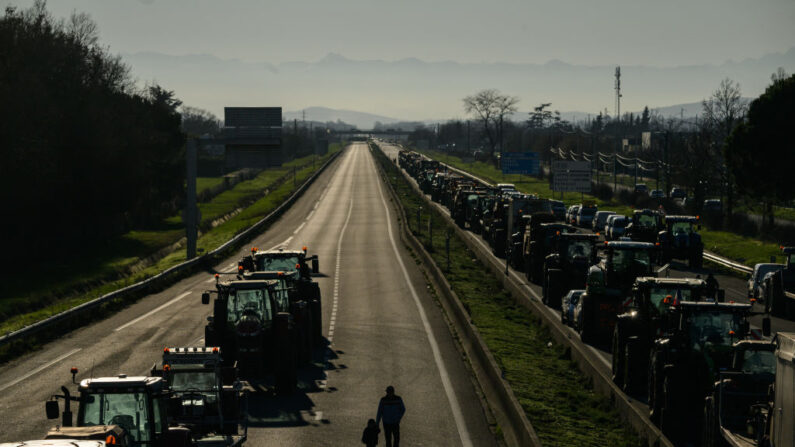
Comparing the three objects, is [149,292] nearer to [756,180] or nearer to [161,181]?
[756,180]

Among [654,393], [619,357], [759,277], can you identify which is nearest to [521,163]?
[759,277]

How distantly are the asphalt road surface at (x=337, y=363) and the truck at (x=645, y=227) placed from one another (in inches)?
447

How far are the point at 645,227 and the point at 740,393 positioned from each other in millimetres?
34881

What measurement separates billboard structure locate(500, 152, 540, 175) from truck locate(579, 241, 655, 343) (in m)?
83.6

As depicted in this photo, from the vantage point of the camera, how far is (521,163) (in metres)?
112

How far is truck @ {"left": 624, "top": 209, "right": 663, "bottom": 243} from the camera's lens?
48312 millimetres

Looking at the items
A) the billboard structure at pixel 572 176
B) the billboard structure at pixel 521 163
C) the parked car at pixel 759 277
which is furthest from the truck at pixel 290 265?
the billboard structure at pixel 521 163

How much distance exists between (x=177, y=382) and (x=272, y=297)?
581 cm

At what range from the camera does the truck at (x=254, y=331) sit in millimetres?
21391

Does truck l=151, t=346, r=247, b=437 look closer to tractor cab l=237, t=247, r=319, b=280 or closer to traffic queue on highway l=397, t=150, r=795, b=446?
traffic queue on highway l=397, t=150, r=795, b=446

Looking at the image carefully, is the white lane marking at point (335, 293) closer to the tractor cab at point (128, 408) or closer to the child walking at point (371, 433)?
the child walking at point (371, 433)

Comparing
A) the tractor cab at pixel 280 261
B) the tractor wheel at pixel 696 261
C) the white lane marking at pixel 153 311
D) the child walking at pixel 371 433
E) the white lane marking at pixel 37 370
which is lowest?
the white lane marking at pixel 153 311

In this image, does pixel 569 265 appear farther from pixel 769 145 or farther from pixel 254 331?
pixel 769 145

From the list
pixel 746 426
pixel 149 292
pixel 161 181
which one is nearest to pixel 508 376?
pixel 746 426
